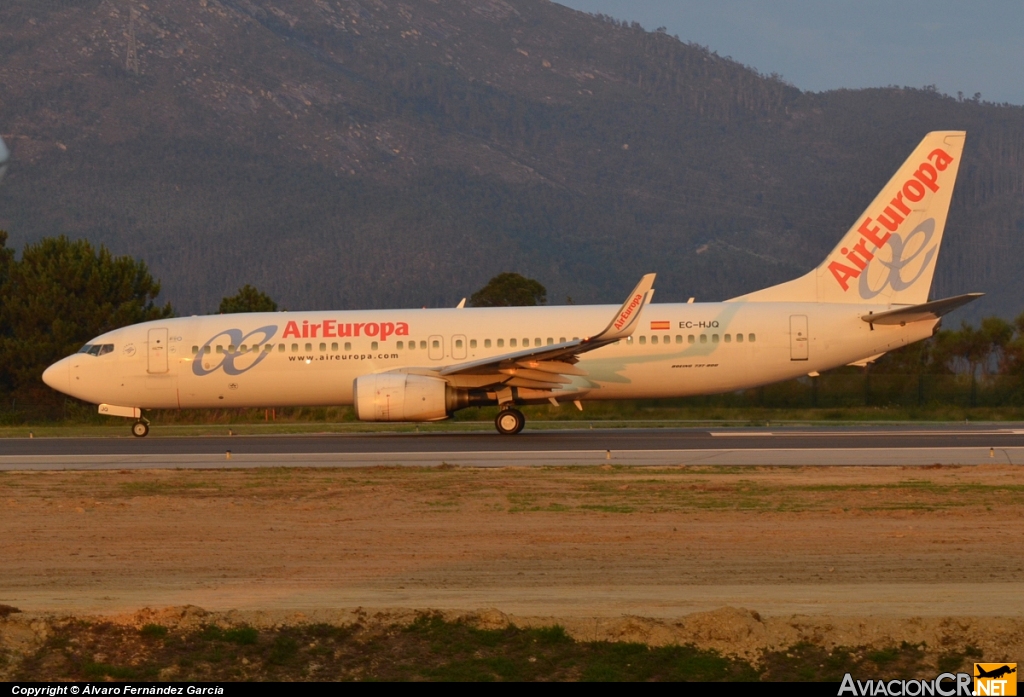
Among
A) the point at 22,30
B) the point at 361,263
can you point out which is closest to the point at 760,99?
the point at 361,263

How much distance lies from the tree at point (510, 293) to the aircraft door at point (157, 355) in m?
39.8

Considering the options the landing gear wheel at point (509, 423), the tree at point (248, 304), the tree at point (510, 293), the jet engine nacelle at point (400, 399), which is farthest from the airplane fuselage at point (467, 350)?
the tree at point (510, 293)

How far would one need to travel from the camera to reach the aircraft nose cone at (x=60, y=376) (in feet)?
89.0

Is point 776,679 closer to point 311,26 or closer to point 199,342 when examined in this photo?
point 199,342

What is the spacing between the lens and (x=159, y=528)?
11648mm

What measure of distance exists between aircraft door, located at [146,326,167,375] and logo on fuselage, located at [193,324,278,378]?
0.76 m

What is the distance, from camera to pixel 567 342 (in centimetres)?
2439

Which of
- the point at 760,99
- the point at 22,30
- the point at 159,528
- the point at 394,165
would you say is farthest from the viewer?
the point at 760,99

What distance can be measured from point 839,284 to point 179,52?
455 feet

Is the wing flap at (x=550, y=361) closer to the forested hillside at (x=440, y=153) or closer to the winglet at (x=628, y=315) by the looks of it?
the winglet at (x=628, y=315)

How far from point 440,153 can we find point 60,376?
381 ft

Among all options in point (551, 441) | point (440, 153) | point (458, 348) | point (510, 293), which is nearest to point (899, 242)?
point (551, 441)

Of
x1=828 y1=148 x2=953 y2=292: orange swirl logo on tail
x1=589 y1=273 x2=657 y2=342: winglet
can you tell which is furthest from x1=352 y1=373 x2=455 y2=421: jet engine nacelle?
x1=828 y1=148 x2=953 y2=292: orange swirl logo on tail

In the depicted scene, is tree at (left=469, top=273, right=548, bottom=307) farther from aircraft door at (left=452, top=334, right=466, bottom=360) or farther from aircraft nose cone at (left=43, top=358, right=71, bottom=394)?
aircraft door at (left=452, top=334, right=466, bottom=360)
